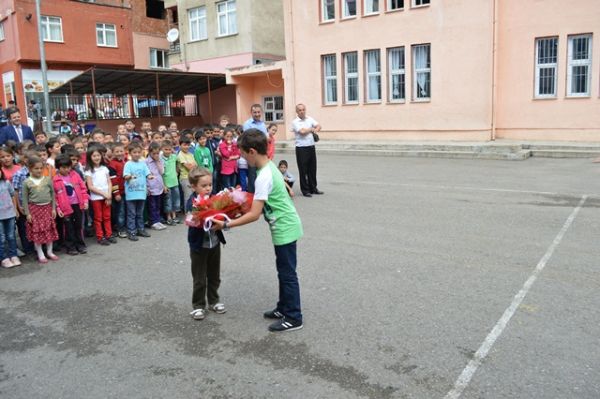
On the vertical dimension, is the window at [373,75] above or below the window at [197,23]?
below

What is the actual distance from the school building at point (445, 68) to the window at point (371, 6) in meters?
0.04

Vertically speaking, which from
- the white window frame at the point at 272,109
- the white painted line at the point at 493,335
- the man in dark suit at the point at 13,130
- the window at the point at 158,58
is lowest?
the white painted line at the point at 493,335

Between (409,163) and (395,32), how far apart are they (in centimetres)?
736

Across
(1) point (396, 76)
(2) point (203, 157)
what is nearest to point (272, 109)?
(1) point (396, 76)

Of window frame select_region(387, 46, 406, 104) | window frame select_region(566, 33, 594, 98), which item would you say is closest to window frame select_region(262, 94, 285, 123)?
window frame select_region(387, 46, 406, 104)

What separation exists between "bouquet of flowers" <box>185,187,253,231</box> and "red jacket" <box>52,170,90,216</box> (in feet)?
11.9

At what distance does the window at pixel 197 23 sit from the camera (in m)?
31.2

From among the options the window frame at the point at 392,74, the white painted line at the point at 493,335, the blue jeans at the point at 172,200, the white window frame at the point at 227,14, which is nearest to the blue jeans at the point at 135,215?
the blue jeans at the point at 172,200

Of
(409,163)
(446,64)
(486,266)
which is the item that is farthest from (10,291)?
(446,64)

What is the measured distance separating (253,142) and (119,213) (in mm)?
4620

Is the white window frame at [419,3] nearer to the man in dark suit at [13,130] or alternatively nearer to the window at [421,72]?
the window at [421,72]

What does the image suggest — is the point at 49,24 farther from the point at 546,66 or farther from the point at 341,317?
the point at 341,317

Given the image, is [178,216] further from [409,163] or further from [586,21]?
[586,21]

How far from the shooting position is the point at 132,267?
679 cm
